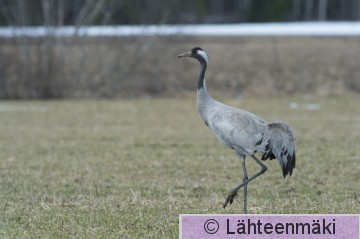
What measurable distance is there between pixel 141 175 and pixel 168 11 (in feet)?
77.2

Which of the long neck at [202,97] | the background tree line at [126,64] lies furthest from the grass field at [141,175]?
the background tree line at [126,64]

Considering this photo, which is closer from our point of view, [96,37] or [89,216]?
[89,216]

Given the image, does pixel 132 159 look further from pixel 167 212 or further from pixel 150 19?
pixel 150 19

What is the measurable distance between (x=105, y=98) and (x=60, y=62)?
7.07 feet

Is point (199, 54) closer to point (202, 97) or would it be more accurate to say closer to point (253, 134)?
point (202, 97)

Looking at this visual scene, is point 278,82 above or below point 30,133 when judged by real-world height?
below

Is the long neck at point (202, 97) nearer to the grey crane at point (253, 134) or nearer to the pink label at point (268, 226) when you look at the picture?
the grey crane at point (253, 134)

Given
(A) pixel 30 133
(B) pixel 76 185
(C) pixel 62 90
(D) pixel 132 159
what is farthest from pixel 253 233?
(C) pixel 62 90

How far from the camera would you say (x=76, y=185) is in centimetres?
1127

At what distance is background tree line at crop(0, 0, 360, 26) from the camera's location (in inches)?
1302

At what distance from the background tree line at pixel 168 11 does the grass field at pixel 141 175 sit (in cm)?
1005

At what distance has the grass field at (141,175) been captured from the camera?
27.7ft

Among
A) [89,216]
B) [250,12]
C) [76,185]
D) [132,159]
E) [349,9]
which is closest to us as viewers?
[89,216]

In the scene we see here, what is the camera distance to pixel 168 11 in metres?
35.3
